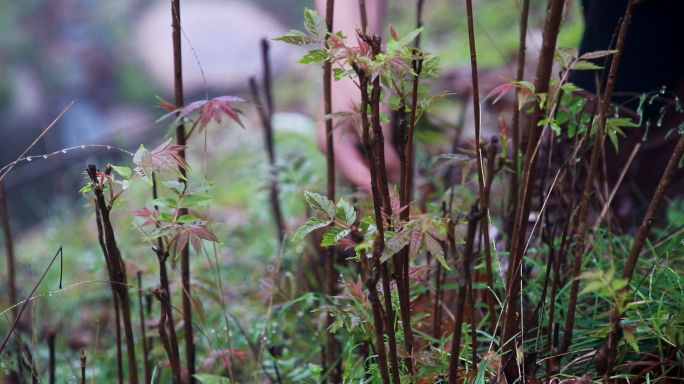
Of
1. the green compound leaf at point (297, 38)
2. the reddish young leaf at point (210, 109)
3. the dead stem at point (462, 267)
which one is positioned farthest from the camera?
the reddish young leaf at point (210, 109)

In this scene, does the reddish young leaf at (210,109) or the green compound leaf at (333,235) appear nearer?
the green compound leaf at (333,235)

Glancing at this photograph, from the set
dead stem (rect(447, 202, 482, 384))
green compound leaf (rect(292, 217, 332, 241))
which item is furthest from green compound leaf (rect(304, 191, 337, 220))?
dead stem (rect(447, 202, 482, 384))

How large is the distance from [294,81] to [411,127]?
141 inches

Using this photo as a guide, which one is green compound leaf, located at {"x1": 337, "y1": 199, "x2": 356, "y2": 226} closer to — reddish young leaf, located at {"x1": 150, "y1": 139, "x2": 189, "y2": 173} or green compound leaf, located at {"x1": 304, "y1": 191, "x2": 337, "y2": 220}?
green compound leaf, located at {"x1": 304, "y1": 191, "x2": 337, "y2": 220}

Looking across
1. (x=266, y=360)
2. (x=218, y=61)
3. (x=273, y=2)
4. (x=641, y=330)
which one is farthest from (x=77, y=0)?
(x=641, y=330)

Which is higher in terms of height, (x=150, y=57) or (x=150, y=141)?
(x=150, y=57)

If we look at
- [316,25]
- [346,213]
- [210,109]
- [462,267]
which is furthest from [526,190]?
[210,109]

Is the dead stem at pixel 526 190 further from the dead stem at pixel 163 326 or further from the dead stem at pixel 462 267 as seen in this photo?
the dead stem at pixel 163 326

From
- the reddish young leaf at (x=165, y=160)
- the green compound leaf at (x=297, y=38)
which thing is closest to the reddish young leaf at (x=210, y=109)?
the reddish young leaf at (x=165, y=160)

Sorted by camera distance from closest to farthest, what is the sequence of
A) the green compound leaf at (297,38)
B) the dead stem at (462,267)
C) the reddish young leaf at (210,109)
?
1. the dead stem at (462,267)
2. the green compound leaf at (297,38)
3. the reddish young leaf at (210,109)

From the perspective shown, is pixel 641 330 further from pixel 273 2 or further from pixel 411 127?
pixel 273 2

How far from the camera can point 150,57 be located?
387 centimetres

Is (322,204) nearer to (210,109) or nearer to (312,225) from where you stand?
(312,225)

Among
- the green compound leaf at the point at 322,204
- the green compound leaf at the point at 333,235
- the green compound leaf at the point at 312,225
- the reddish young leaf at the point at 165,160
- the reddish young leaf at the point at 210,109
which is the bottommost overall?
the green compound leaf at the point at 333,235
